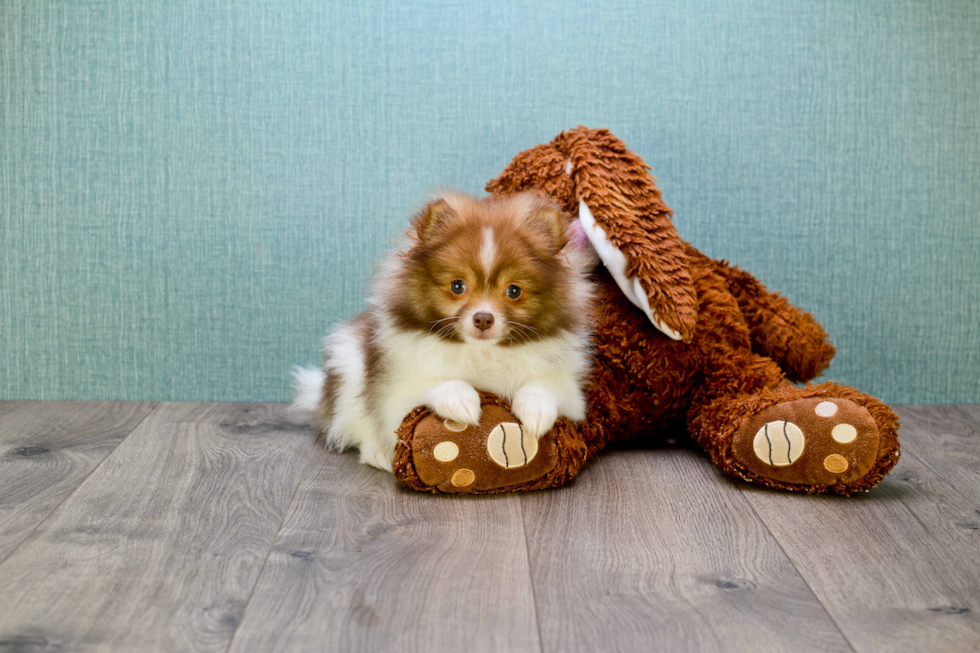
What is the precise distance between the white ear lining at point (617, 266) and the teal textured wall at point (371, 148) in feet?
1.86

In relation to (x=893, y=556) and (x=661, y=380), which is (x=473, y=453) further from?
(x=893, y=556)

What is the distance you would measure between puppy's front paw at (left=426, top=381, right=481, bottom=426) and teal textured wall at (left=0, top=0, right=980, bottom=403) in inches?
31.0

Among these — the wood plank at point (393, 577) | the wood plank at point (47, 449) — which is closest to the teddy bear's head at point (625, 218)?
the wood plank at point (393, 577)

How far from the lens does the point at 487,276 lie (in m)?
1.62

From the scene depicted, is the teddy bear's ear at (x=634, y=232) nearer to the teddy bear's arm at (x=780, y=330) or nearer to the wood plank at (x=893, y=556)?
the teddy bear's arm at (x=780, y=330)

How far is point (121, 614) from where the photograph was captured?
1184 mm

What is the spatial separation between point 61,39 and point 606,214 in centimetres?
150

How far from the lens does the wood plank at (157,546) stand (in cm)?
115

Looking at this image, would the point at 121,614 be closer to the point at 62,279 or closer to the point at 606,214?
the point at 606,214

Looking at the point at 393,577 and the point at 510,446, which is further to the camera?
the point at 510,446

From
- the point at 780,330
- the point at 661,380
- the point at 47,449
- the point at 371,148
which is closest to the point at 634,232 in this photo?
the point at 661,380

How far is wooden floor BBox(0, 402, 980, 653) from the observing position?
1154 mm

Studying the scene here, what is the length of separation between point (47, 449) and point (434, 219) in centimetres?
102

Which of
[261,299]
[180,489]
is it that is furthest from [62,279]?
[180,489]
